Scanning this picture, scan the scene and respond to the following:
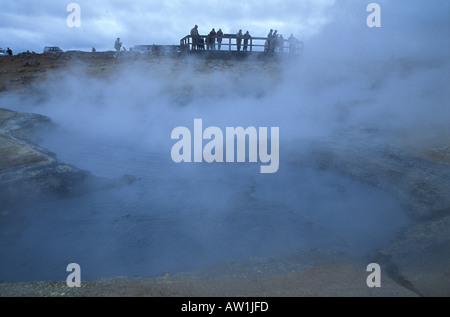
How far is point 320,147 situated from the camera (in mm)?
5977

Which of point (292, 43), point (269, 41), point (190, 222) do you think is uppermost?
point (269, 41)

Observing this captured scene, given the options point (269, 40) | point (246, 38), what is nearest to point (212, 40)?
point (246, 38)

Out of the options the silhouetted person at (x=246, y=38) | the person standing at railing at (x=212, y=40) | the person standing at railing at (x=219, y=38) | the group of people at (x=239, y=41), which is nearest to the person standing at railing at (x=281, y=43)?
the group of people at (x=239, y=41)

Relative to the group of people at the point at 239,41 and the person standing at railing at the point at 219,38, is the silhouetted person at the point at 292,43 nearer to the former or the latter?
the group of people at the point at 239,41

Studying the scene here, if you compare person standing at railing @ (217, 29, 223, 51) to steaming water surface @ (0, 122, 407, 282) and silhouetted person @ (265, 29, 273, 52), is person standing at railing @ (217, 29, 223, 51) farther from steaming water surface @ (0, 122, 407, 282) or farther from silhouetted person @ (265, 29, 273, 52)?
steaming water surface @ (0, 122, 407, 282)

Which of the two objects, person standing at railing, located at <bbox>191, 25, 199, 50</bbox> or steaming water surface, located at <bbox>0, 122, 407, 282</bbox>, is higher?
person standing at railing, located at <bbox>191, 25, 199, 50</bbox>

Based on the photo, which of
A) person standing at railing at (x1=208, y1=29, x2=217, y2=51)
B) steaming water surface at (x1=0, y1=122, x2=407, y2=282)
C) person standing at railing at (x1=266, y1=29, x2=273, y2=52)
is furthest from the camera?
person standing at railing at (x1=266, y1=29, x2=273, y2=52)

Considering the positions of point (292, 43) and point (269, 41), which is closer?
point (292, 43)

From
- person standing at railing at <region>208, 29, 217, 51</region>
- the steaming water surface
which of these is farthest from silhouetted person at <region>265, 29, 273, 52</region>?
the steaming water surface

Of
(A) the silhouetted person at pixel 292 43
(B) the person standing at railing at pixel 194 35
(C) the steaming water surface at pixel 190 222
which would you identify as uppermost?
(B) the person standing at railing at pixel 194 35

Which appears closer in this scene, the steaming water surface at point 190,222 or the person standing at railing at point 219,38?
the steaming water surface at point 190,222

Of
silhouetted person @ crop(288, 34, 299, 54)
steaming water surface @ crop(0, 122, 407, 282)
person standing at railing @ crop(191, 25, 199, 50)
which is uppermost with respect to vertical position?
person standing at railing @ crop(191, 25, 199, 50)

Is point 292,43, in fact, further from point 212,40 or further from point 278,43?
point 212,40

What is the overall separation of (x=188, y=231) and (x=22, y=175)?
2534mm
